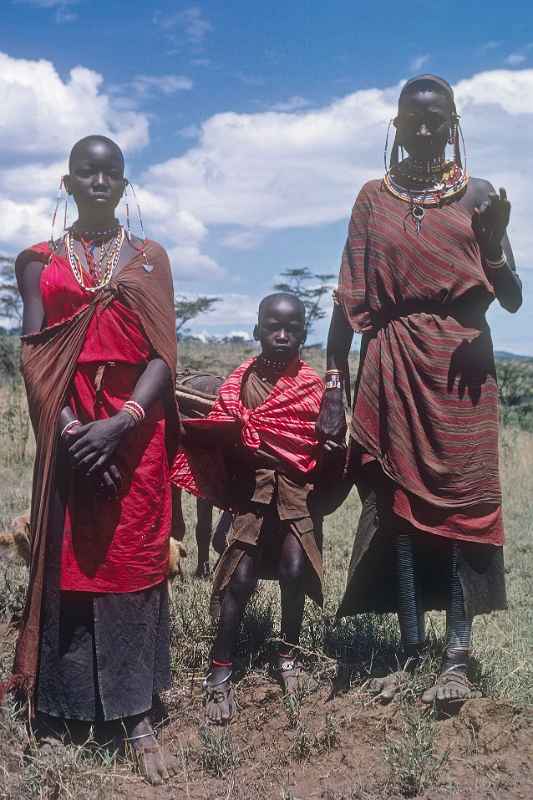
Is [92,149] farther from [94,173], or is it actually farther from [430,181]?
[430,181]

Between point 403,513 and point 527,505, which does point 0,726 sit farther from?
point 527,505

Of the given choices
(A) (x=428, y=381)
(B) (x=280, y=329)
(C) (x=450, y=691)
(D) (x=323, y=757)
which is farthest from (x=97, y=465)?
(C) (x=450, y=691)

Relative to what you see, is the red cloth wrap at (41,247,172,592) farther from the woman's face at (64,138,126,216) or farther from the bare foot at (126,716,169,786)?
the bare foot at (126,716,169,786)

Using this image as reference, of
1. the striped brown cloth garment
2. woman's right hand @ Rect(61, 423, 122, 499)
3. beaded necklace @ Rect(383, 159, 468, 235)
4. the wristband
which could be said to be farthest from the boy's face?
woman's right hand @ Rect(61, 423, 122, 499)

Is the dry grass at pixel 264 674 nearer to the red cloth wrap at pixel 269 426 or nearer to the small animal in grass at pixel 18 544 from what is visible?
the small animal in grass at pixel 18 544

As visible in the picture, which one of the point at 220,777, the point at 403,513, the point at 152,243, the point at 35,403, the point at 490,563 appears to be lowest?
the point at 220,777

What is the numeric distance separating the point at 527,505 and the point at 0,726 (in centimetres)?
671

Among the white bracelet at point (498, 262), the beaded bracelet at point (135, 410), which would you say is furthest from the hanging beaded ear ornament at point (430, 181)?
the beaded bracelet at point (135, 410)

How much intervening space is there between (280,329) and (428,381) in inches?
29.0

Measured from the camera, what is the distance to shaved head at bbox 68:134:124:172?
3021 mm

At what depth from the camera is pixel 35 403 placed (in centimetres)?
299

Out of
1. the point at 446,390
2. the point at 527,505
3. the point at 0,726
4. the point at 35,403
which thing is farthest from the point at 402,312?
the point at 527,505

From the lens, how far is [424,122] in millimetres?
3086

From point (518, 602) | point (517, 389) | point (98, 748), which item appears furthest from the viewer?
point (517, 389)
